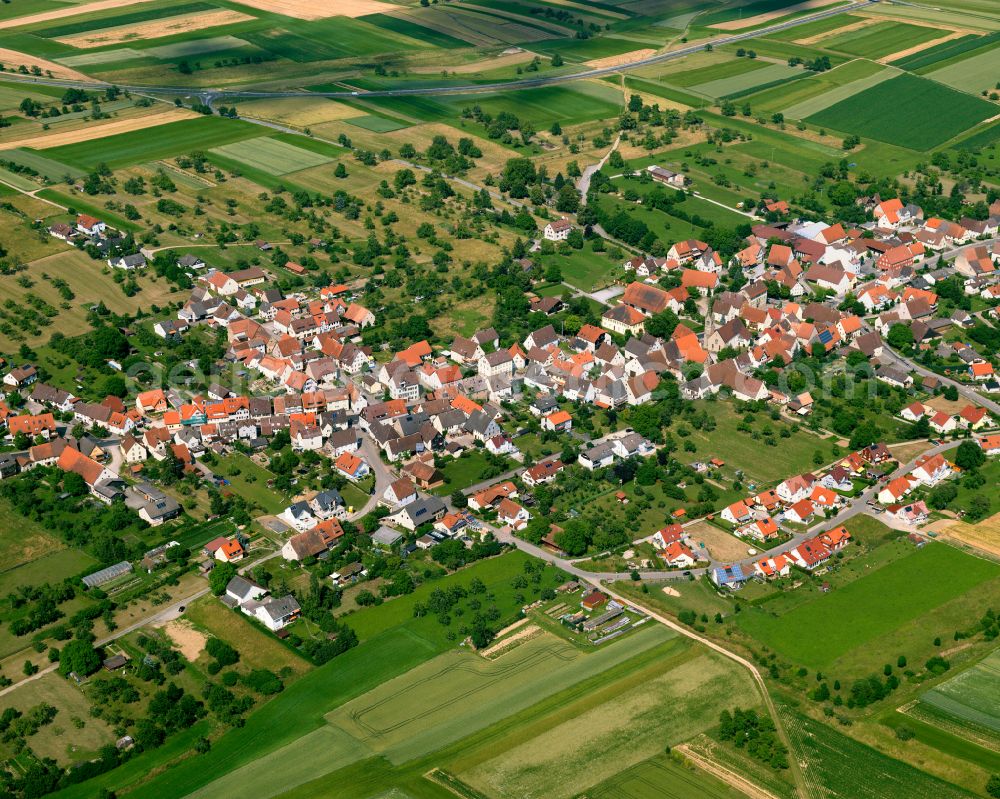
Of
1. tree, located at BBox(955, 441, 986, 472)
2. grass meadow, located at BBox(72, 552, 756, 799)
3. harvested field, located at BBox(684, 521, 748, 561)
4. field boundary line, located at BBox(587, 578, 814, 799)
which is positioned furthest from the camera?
tree, located at BBox(955, 441, 986, 472)

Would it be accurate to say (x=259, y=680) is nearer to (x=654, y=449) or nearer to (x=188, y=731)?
(x=188, y=731)

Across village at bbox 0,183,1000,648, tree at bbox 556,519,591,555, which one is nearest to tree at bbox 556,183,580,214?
village at bbox 0,183,1000,648

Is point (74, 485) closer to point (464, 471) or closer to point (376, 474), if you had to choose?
point (376, 474)

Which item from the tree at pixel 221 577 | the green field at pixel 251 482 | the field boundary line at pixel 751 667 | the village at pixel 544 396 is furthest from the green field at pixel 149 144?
the field boundary line at pixel 751 667

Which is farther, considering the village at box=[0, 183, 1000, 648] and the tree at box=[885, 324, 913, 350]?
the tree at box=[885, 324, 913, 350]

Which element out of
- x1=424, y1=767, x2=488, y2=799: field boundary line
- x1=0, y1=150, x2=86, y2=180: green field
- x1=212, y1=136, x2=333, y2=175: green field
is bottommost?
x1=424, y1=767, x2=488, y2=799: field boundary line

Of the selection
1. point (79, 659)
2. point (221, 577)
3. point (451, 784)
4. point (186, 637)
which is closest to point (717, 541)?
point (451, 784)

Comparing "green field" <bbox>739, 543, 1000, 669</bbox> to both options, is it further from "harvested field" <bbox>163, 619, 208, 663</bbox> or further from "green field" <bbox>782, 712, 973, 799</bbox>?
"harvested field" <bbox>163, 619, 208, 663</bbox>
